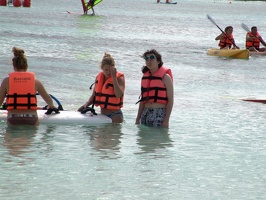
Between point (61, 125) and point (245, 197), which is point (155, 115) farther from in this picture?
point (245, 197)

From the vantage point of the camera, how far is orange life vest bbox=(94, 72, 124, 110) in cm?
888

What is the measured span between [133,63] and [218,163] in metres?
10.7

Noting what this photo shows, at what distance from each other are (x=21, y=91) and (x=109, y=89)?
105 centimetres

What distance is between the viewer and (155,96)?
8625 millimetres

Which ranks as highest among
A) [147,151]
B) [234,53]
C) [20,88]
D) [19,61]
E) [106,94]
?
[19,61]

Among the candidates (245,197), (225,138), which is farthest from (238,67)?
(245,197)

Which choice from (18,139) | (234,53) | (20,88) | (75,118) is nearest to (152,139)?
(75,118)

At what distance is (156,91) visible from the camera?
28.2 ft

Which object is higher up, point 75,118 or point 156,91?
point 156,91

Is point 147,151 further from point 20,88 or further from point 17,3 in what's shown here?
point 17,3

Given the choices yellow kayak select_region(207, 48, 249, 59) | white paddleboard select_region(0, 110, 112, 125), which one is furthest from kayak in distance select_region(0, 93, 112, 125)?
yellow kayak select_region(207, 48, 249, 59)

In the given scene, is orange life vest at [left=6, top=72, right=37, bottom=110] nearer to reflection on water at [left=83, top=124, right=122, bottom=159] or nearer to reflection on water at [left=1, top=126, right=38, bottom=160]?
reflection on water at [left=1, top=126, right=38, bottom=160]

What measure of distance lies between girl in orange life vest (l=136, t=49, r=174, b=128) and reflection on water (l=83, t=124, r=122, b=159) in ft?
1.54

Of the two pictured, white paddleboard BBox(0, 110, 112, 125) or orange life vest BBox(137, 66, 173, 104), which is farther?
white paddleboard BBox(0, 110, 112, 125)
